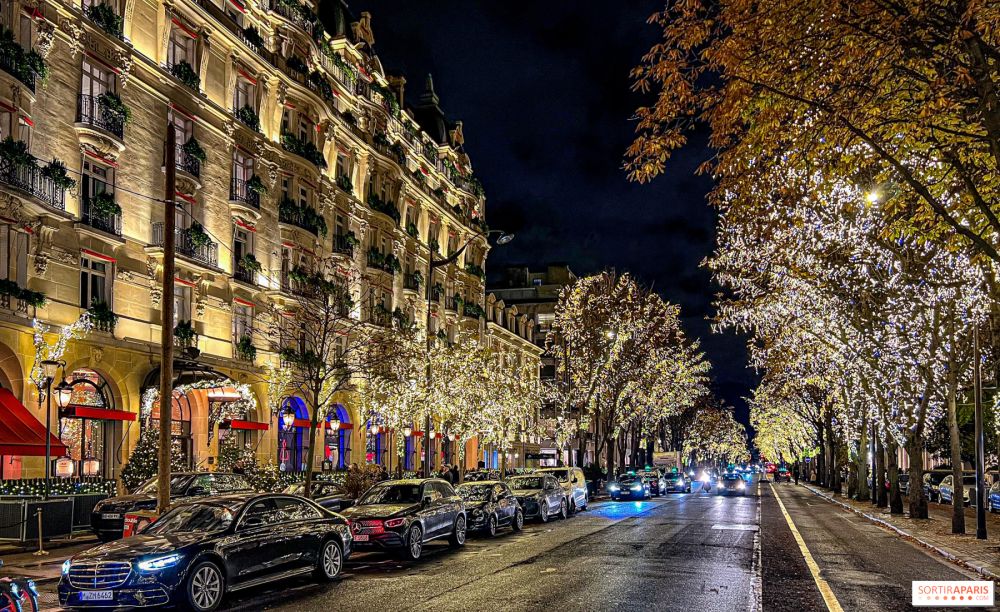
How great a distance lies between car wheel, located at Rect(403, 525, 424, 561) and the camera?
1795cm

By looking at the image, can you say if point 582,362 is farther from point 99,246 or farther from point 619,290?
point 99,246

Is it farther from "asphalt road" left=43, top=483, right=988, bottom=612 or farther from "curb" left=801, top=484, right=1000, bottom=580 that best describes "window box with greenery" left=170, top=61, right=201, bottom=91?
"curb" left=801, top=484, right=1000, bottom=580

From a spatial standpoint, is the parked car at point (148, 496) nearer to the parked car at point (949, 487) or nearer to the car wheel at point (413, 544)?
the car wheel at point (413, 544)

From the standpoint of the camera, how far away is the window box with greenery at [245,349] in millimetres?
36406

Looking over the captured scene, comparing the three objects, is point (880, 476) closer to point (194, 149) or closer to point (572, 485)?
point (572, 485)

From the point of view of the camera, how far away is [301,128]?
42.6 meters

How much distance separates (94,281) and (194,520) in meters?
18.3

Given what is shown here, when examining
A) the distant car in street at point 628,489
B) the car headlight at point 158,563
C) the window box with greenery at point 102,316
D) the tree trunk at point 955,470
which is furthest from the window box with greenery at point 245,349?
the tree trunk at point 955,470

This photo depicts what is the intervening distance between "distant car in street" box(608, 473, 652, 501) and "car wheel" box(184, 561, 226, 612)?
3697 cm

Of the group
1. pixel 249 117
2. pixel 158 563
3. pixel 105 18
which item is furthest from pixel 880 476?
pixel 105 18

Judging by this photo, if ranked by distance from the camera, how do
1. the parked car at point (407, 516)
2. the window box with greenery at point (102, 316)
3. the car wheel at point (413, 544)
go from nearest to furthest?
1. the parked car at point (407, 516)
2. the car wheel at point (413, 544)
3. the window box with greenery at point (102, 316)

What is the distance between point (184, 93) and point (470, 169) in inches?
1577

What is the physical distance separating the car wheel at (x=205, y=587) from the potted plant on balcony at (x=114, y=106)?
70.1 ft

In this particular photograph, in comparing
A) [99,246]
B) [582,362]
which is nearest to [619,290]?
[582,362]
